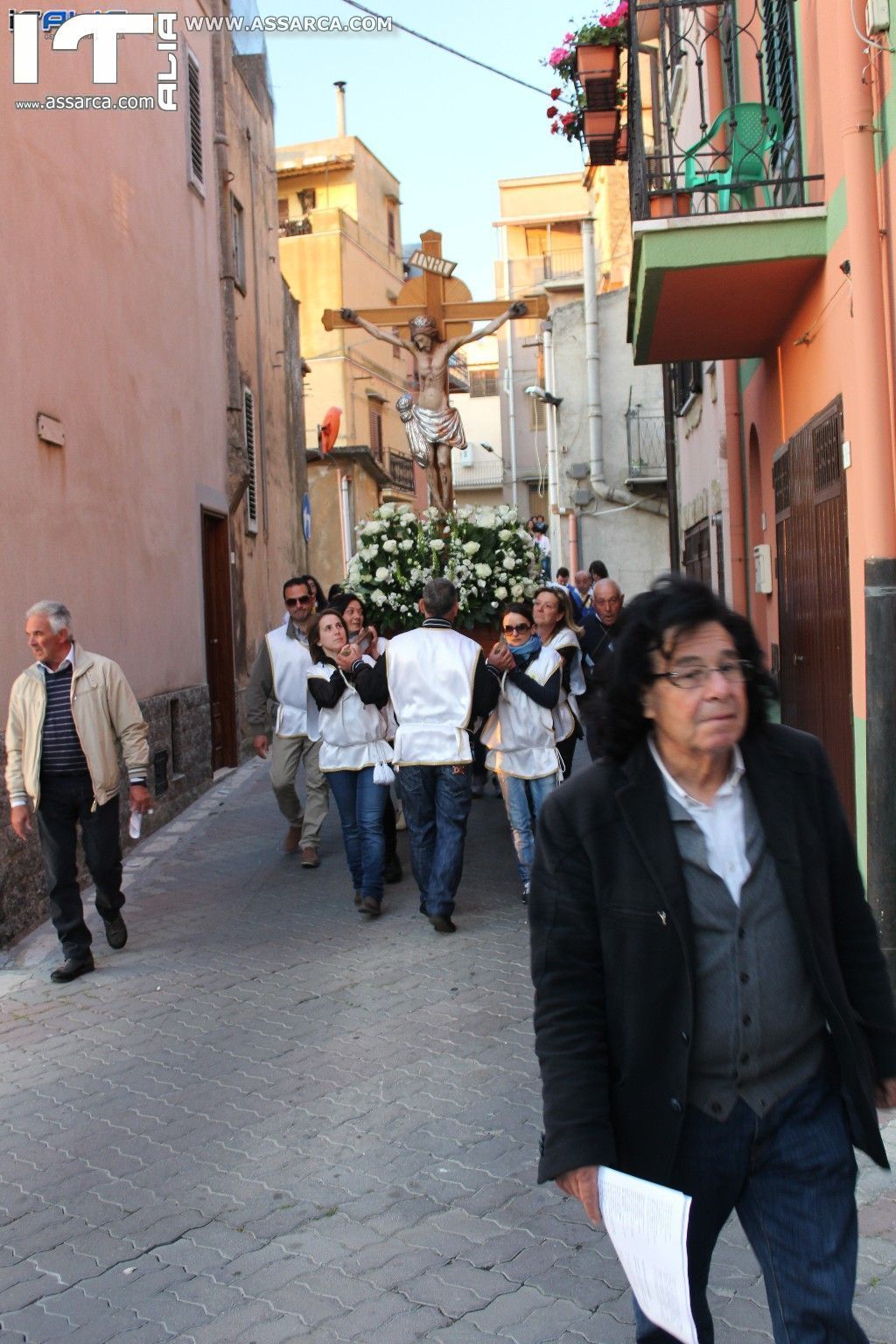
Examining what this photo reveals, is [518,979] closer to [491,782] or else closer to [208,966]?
[208,966]

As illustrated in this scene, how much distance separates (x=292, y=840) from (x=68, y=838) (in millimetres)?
3383

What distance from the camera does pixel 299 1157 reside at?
4680 millimetres

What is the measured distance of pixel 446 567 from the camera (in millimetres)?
10133

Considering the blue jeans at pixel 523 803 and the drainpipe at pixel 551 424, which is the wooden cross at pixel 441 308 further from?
the drainpipe at pixel 551 424

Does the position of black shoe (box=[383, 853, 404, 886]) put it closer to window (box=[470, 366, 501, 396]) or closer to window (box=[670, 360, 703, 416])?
window (box=[670, 360, 703, 416])

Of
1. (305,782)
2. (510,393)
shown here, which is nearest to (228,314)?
(305,782)

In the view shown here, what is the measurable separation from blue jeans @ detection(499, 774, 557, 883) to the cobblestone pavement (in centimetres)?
44

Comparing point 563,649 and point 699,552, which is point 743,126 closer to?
point 563,649

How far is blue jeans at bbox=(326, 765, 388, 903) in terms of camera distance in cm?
819

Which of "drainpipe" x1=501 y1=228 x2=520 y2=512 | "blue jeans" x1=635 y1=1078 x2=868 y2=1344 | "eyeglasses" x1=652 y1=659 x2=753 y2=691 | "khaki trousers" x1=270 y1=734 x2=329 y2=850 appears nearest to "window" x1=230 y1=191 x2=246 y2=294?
"khaki trousers" x1=270 y1=734 x2=329 y2=850

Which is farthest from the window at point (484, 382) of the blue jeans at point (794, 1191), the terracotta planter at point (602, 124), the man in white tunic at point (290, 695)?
the blue jeans at point (794, 1191)

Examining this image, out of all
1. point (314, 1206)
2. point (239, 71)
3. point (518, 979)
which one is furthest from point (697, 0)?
point (239, 71)

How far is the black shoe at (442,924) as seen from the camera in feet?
25.3

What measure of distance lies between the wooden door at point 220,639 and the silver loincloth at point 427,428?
399 cm
